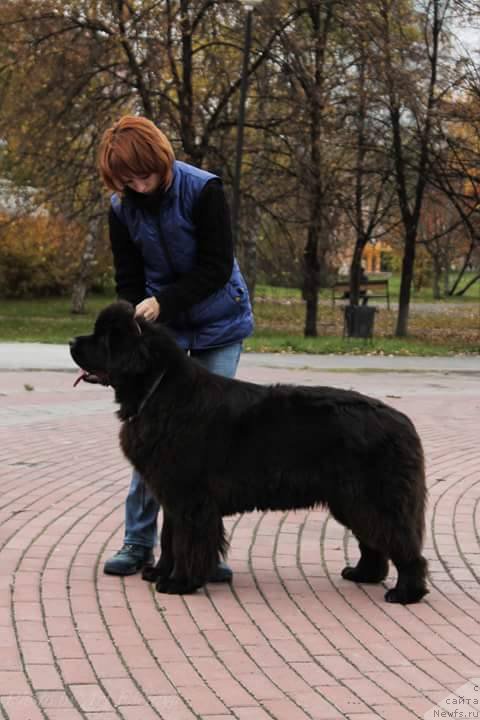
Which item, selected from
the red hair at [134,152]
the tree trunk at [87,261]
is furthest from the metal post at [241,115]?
the red hair at [134,152]

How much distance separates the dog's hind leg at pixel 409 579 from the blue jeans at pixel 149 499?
4.00 feet

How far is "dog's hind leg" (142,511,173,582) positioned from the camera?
5.08 m

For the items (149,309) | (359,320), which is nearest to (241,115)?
(359,320)

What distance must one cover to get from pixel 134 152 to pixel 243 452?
1442 mm

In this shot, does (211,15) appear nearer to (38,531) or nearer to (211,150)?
(211,150)

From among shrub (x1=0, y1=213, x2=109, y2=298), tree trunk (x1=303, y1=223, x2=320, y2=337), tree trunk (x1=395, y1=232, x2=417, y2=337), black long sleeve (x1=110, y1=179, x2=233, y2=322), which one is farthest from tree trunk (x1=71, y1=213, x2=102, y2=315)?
black long sleeve (x1=110, y1=179, x2=233, y2=322)

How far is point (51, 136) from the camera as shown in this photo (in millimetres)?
25719

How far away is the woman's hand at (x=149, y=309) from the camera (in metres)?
4.86

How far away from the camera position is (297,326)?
3262 cm

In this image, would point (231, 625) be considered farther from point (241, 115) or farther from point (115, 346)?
point (241, 115)

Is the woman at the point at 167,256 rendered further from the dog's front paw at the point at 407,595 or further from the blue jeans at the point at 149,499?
the dog's front paw at the point at 407,595

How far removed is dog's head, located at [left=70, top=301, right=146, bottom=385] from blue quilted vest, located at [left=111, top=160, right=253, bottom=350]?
49 cm

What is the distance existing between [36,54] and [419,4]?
10531 millimetres

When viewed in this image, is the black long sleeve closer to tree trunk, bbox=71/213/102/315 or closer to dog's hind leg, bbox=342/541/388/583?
dog's hind leg, bbox=342/541/388/583
